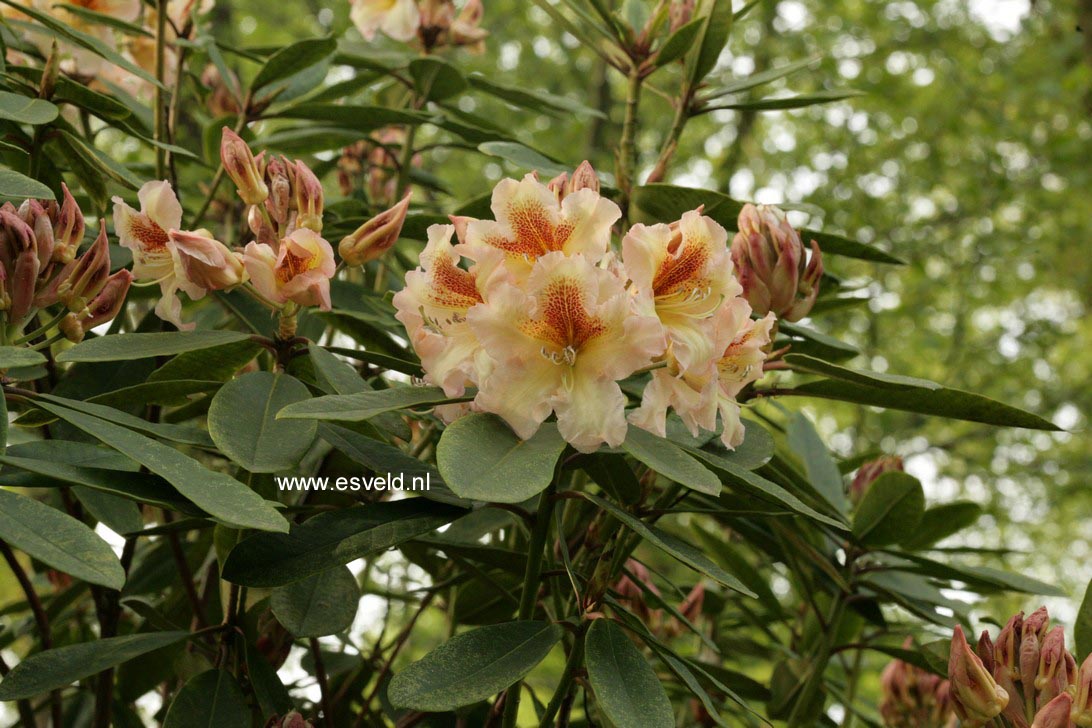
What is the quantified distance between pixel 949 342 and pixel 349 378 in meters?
4.29

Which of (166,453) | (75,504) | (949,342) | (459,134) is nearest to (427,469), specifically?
(166,453)

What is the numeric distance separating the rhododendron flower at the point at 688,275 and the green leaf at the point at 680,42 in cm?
47

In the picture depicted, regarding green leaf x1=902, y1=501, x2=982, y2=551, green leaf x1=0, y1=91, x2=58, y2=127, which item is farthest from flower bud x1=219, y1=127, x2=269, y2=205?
green leaf x1=902, y1=501, x2=982, y2=551

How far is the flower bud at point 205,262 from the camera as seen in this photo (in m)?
0.89

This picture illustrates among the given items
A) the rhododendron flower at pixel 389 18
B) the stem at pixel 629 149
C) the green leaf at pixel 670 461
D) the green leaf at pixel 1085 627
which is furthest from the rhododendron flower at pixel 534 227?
the rhododendron flower at pixel 389 18

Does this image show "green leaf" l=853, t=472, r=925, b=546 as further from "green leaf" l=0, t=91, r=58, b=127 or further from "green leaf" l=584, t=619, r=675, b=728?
"green leaf" l=0, t=91, r=58, b=127

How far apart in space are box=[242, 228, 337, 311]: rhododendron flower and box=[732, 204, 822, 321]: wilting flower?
14.7 inches

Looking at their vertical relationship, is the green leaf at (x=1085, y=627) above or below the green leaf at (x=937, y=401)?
below

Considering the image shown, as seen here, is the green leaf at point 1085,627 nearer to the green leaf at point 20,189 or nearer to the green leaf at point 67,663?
the green leaf at point 67,663

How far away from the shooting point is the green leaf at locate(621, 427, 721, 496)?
0.74 meters

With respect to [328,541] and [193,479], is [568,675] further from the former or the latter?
[193,479]

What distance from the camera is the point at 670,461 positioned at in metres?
0.77

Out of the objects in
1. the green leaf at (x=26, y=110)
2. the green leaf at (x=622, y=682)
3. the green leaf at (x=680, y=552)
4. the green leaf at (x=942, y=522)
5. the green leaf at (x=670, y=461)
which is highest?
the green leaf at (x=26, y=110)

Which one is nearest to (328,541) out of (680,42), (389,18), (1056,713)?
(1056,713)
